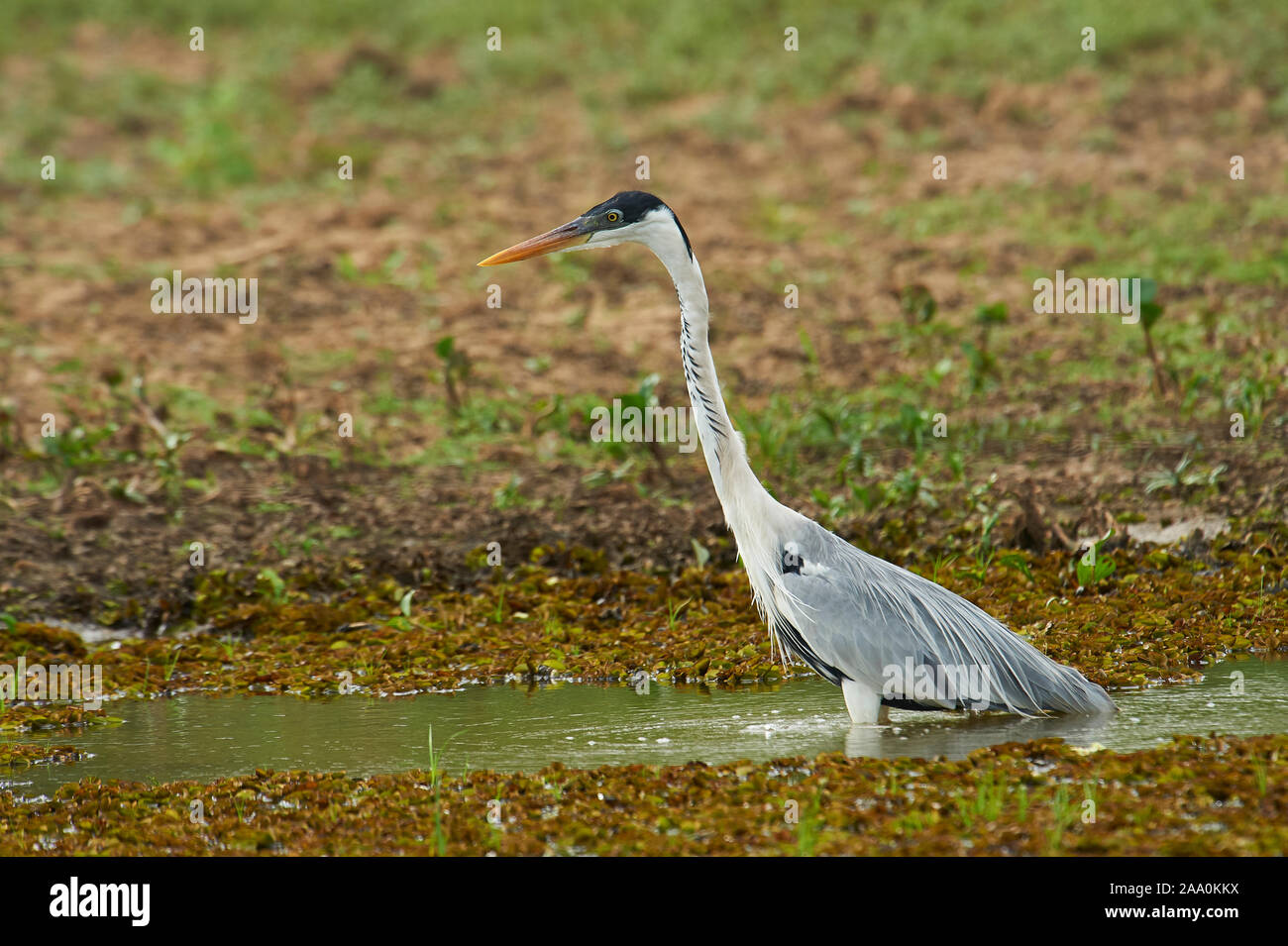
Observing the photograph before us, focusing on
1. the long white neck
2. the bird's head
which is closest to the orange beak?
the bird's head

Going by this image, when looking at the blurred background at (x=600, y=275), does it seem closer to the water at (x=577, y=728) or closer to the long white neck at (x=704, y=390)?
the water at (x=577, y=728)

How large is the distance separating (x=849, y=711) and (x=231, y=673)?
354cm

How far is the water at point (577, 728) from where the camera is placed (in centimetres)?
665

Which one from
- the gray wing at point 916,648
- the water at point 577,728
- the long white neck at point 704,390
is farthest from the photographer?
the long white neck at point 704,390

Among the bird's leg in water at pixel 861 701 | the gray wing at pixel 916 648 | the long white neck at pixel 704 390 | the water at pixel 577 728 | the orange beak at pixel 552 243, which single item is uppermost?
the orange beak at pixel 552 243

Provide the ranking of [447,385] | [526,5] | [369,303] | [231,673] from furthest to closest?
[526,5] < [369,303] < [447,385] < [231,673]

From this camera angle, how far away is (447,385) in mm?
12414

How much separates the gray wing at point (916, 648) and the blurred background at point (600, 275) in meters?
2.53

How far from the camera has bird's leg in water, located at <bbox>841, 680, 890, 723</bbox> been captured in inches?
272

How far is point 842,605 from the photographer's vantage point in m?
6.93

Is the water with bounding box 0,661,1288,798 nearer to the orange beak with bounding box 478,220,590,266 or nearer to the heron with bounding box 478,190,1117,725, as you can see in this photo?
the heron with bounding box 478,190,1117,725

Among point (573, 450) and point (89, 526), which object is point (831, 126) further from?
point (89, 526)

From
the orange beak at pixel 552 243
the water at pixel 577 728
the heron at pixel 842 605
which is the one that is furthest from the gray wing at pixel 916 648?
the orange beak at pixel 552 243
